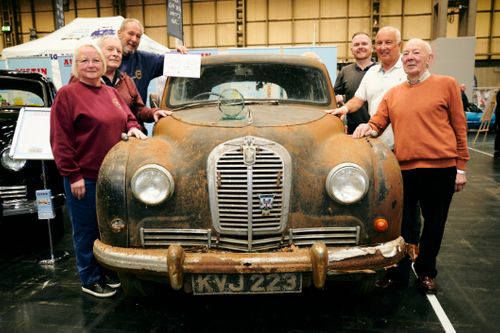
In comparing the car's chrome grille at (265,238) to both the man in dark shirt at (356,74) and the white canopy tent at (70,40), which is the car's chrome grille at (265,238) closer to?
the man in dark shirt at (356,74)

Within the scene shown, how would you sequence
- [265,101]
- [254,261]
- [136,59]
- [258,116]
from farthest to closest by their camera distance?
[136,59] < [265,101] < [258,116] < [254,261]

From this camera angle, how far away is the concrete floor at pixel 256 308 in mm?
2781

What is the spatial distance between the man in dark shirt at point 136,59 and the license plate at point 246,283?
2.65 m

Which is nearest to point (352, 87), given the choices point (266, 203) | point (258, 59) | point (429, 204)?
point (258, 59)

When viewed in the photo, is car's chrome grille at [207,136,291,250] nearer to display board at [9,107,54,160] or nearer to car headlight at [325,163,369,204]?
car headlight at [325,163,369,204]

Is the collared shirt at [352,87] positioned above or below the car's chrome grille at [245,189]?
above

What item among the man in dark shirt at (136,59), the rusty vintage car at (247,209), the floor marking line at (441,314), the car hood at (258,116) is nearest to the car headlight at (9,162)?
the man in dark shirt at (136,59)

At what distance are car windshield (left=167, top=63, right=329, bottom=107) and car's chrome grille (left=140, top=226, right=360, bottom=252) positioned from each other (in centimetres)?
148

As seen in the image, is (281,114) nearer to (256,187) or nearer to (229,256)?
(256,187)

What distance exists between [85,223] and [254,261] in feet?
4.94

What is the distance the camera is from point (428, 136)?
2.97 meters

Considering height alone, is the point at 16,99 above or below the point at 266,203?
above

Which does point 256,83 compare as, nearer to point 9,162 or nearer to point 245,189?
point 245,189

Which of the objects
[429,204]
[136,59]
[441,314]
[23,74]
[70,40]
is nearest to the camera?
[441,314]
